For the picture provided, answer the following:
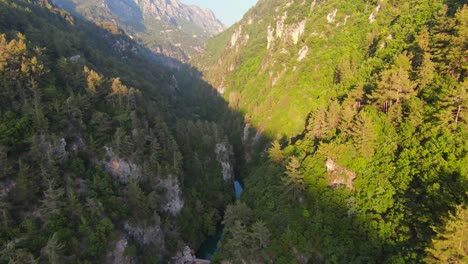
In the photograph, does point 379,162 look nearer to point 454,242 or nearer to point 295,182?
point 295,182

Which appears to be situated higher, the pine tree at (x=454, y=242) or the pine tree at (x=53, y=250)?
the pine tree at (x=454, y=242)

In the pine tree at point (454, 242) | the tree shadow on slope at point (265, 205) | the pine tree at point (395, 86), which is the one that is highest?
the pine tree at point (395, 86)

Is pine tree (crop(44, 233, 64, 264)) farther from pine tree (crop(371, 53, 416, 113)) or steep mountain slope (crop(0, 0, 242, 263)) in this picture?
pine tree (crop(371, 53, 416, 113))

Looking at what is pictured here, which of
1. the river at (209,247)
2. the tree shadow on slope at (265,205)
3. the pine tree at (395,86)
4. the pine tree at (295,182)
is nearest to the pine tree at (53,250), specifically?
the tree shadow on slope at (265,205)

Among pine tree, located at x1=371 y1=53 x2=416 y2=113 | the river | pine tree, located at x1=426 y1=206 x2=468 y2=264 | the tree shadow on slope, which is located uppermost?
pine tree, located at x1=371 y1=53 x2=416 y2=113

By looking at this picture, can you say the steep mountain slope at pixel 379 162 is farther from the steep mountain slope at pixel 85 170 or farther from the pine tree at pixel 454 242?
the steep mountain slope at pixel 85 170

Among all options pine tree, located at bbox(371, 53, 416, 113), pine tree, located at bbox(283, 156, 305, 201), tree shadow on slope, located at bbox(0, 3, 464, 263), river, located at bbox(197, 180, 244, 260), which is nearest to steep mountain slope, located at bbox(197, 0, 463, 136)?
pine tree, located at bbox(371, 53, 416, 113)

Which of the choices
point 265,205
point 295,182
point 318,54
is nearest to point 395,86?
point 295,182
